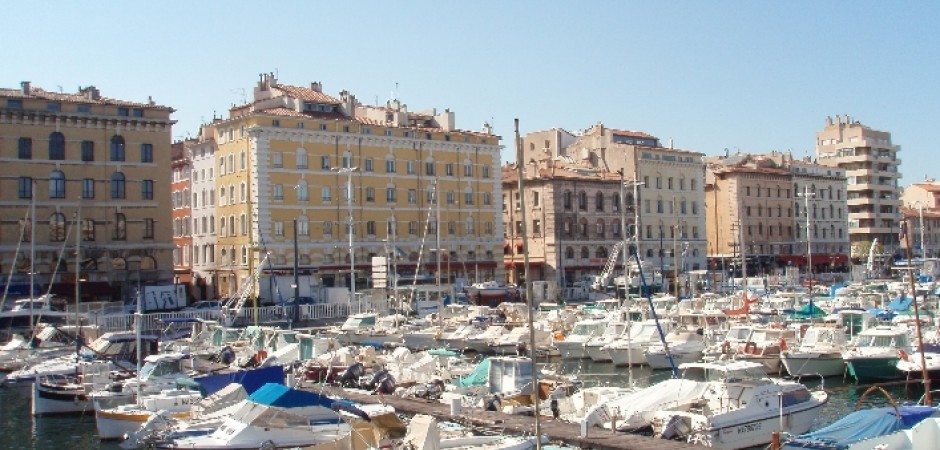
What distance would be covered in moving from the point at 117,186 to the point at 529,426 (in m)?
44.8

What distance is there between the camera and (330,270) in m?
70.6

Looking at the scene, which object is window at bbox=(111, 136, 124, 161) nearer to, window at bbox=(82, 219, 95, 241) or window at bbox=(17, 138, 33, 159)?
window at bbox=(82, 219, 95, 241)

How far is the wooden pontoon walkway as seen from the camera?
24.2 metres

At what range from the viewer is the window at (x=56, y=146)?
200 ft

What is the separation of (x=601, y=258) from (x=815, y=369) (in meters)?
50.7

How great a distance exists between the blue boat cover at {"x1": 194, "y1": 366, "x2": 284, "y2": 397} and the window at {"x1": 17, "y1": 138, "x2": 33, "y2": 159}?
33581 millimetres

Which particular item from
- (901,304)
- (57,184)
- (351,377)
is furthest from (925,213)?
(351,377)

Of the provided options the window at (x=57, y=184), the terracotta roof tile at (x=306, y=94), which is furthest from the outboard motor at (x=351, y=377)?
the terracotta roof tile at (x=306, y=94)

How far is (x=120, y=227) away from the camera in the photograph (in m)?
63.2

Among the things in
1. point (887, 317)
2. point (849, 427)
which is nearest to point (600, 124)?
point (887, 317)

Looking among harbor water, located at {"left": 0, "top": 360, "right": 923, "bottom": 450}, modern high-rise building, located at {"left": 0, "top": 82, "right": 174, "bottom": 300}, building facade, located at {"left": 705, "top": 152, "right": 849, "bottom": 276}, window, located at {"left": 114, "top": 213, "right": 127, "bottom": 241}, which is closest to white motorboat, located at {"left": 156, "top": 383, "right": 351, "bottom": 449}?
harbor water, located at {"left": 0, "top": 360, "right": 923, "bottom": 450}

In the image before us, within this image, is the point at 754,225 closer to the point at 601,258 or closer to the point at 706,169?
the point at 706,169

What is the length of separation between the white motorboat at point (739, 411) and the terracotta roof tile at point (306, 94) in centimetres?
4873

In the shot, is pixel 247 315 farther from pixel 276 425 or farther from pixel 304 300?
pixel 276 425
